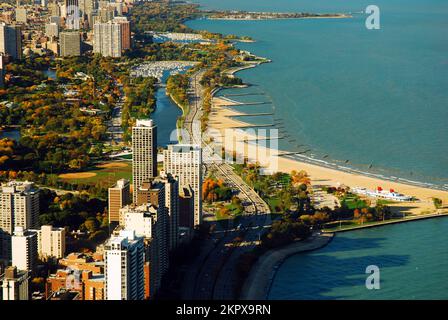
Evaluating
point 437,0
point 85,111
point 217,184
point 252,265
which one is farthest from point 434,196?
point 437,0

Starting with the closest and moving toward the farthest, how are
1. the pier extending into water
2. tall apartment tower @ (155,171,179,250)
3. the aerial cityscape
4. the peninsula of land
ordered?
the aerial cityscape < tall apartment tower @ (155,171,179,250) < the pier extending into water < the peninsula of land

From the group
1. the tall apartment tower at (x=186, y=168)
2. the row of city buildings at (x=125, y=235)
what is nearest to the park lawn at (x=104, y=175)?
the row of city buildings at (x=125, y=235)

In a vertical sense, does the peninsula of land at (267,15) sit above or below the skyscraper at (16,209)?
above

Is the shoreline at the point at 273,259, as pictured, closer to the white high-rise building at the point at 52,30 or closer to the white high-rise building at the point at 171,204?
the white high-rise building at the point at 171,204

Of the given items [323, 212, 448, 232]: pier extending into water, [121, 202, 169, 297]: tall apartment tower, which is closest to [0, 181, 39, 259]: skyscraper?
[121, 202, 169, 297]: tall apartment tower

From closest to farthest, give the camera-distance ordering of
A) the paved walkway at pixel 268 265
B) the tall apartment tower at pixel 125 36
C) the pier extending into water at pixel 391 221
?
the paved walkway at pixel 268 265 → the pier extending into water at pixel 391 221 → the tall apartment tower at pixel 125 36

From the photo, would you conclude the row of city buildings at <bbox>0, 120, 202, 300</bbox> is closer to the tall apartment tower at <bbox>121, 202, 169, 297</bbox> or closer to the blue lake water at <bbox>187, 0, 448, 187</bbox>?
the tall apartment tower at <bbox>121, 202, 169, 297</bbox>

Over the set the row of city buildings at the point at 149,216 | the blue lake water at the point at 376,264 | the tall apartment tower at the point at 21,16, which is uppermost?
the tall apartment tower at the point at 21,16
